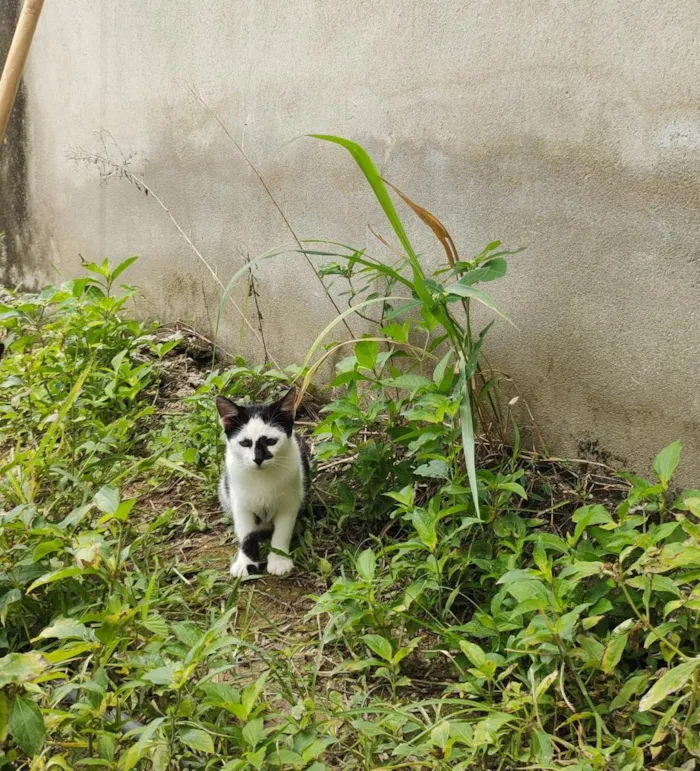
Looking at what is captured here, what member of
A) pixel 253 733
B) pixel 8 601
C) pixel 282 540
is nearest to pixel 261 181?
pixel 282 540

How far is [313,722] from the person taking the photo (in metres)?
1.85

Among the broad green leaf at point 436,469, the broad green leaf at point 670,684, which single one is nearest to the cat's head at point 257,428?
the broad green leaf at point 436,469

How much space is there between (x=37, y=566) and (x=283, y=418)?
924mm

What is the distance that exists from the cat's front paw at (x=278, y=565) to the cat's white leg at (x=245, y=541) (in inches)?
2.1

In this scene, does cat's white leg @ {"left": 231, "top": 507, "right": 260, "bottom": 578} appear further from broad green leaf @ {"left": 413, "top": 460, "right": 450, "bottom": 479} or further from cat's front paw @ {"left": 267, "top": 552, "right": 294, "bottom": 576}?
broad green leaf @ {"left": 413, "top": 460, "right": 450, "bottom": 479}

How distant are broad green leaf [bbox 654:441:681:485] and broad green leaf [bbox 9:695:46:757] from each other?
1.58 meters

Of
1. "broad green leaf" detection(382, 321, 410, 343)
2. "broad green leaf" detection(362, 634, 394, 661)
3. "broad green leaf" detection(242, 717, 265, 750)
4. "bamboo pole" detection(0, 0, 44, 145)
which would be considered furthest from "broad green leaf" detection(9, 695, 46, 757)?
"bamboo pole" detection(0, 0, 44, 145)

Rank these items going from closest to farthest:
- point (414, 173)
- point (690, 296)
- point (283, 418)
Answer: point (690, 296) → point (283, 418) → point (414, 173)

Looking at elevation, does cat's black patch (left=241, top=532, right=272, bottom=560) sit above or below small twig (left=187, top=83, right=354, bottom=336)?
below

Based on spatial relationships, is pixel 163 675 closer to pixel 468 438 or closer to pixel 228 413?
pixel 468 438

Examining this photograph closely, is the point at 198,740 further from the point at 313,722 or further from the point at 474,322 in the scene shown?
the point at 474,322

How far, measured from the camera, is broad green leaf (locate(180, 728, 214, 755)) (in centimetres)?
169

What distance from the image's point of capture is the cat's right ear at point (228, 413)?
2.74 meters

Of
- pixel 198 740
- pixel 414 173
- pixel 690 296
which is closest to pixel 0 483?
pixel 198 740
